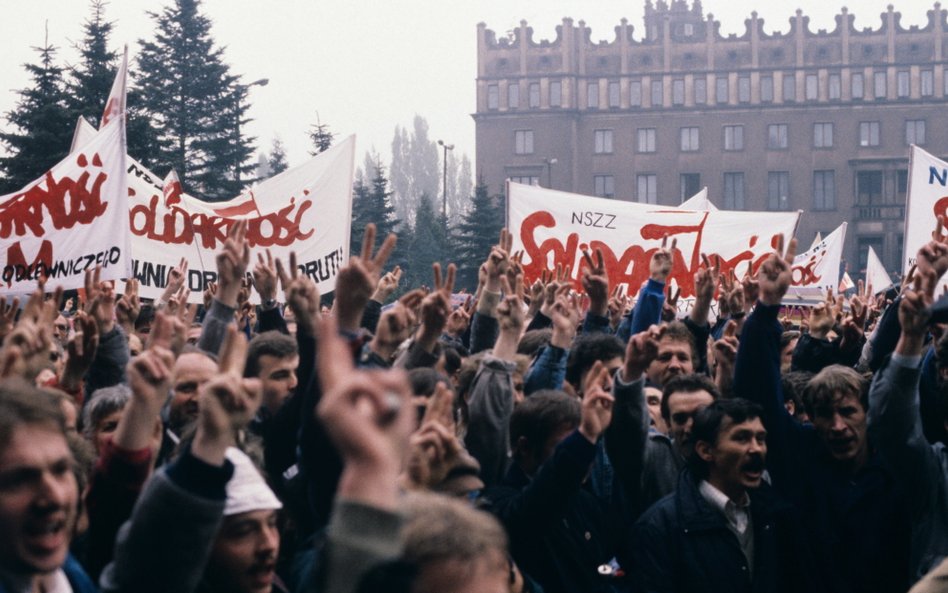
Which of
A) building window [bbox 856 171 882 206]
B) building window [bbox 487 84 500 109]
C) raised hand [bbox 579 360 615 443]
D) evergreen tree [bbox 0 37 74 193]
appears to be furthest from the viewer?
building window [bbox 487 84 500 109]

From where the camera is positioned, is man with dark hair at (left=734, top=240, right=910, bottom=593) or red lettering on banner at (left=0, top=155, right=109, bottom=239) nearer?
man with dark hair at (left=734, top=240, right=910, bottom=593)

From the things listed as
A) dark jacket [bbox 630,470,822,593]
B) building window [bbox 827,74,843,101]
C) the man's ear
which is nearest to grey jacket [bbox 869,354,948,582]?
dark jacket [bbox 630,470,822,593]

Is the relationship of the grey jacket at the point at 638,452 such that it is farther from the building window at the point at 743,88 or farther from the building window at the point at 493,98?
the building window at the point at 743,88

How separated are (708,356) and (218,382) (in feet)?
14.8

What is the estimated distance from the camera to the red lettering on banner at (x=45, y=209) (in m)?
7.95

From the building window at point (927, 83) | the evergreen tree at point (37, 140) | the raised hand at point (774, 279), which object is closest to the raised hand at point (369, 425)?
the raised hand at point (774, 279)

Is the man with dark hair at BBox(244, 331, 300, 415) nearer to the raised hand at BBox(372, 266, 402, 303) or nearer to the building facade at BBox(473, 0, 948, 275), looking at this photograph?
the raised hand at BBox(372, 266, 402, 303)

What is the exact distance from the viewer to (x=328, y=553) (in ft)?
→ 5.61

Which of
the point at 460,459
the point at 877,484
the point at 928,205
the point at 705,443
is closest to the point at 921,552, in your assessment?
the point at 877,484

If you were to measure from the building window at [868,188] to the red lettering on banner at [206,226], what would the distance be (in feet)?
191

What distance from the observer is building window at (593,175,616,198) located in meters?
66.6

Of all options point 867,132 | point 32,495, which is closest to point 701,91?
point 867,132

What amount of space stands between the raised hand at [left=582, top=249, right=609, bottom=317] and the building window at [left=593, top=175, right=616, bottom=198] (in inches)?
2402

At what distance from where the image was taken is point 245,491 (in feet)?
9.29
